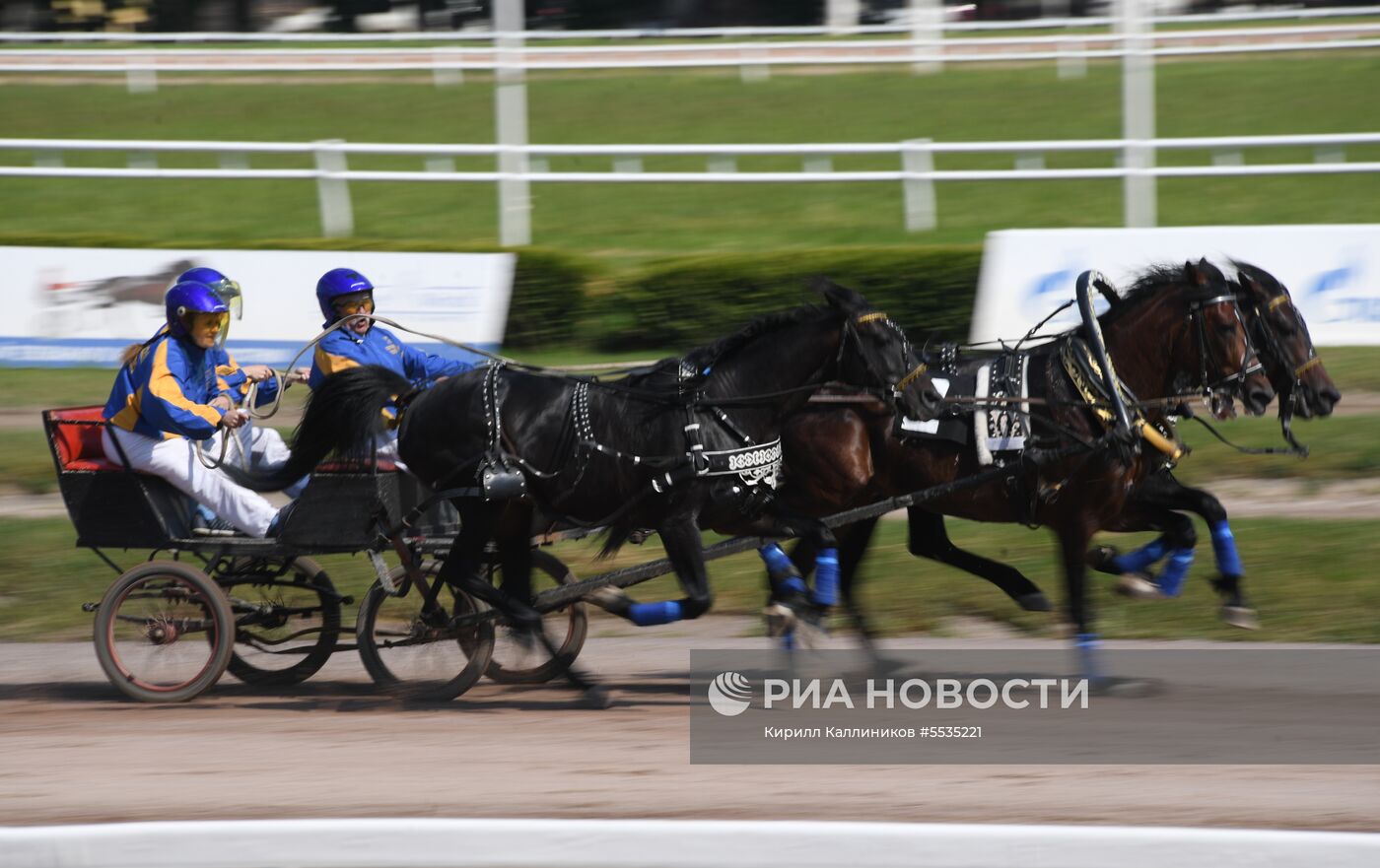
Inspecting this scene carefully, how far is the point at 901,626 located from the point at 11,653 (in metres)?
4.43

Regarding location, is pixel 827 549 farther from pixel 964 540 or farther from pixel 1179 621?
A: pixel 964 540

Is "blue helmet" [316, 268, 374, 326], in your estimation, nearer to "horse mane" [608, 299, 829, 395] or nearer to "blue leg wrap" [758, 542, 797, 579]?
"horse mane" [608, 299, 829, 395]

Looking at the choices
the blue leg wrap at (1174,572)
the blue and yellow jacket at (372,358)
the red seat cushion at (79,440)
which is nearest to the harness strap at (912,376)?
the blue leg wrap at (1174,572)

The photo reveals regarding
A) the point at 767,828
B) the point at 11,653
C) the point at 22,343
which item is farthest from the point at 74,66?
the point at 767,828

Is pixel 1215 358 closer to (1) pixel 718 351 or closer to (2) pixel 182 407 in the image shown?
(1) pixel 718 351

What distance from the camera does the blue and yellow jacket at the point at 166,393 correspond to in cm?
674

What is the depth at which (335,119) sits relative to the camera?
1008 inches

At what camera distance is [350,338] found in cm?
724

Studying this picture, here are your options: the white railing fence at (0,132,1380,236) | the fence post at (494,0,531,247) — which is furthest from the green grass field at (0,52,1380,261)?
the fence post at (494,0,531,247)

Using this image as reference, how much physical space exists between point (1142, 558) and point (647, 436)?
227cm

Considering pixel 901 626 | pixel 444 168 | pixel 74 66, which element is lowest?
pixel 901 626

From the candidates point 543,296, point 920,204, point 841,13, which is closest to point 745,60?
point 841,13

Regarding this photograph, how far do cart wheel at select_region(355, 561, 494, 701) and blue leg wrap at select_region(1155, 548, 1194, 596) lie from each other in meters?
2.89

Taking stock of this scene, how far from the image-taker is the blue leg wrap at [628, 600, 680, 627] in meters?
6.39
